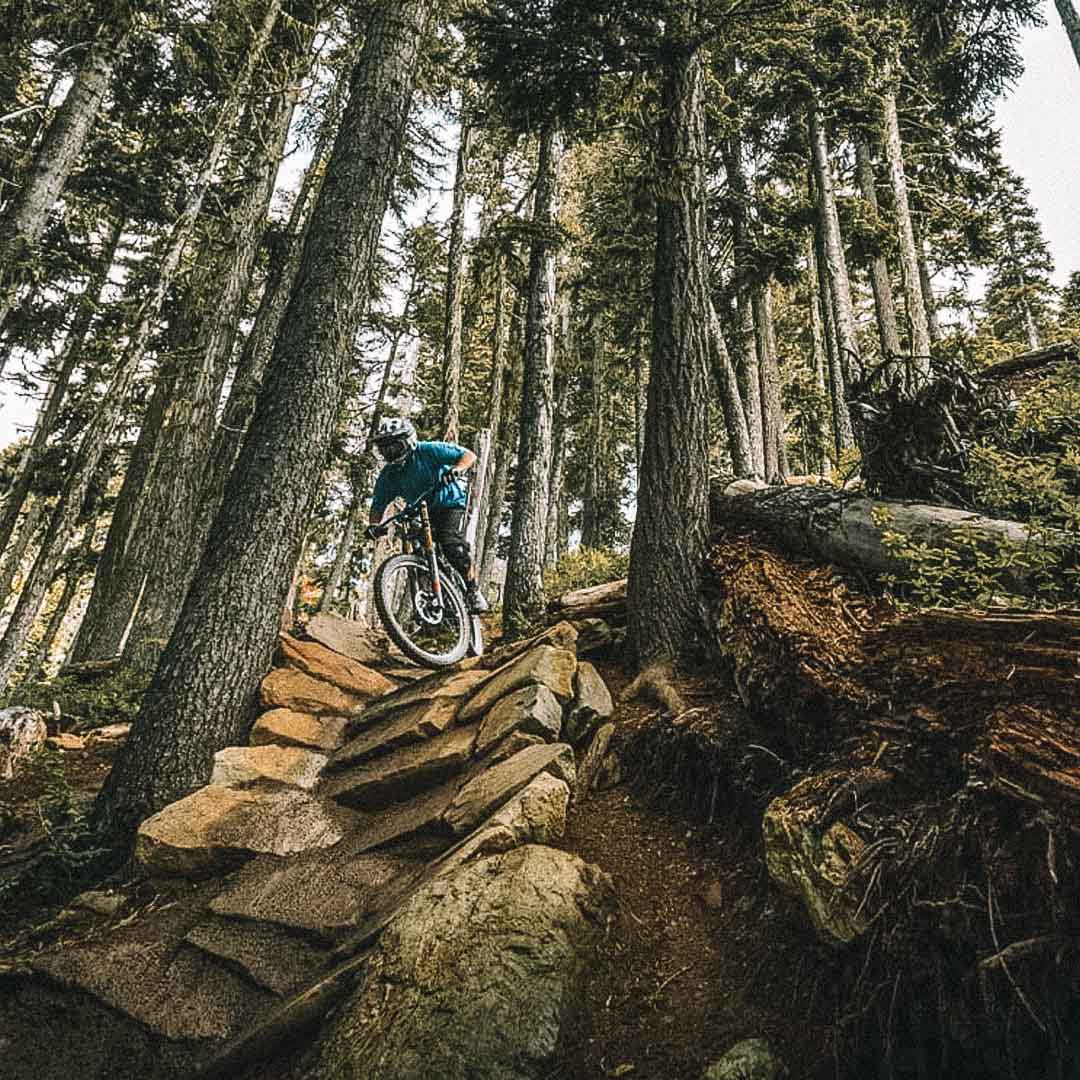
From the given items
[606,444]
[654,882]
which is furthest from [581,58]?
[606,444]

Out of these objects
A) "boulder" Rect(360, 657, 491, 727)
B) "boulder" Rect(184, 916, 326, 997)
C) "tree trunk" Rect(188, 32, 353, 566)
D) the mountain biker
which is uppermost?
"tree trunk" Rect(188, 32, 353, 566)

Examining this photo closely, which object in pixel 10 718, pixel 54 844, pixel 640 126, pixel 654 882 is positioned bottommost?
pixel 54 844

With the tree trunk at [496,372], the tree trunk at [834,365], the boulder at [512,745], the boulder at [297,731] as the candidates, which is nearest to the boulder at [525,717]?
the boulder at [512,745]

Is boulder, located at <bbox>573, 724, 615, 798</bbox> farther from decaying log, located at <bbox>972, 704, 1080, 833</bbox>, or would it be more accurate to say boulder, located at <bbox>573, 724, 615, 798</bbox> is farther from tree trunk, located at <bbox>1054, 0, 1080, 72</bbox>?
tree trunk, located at <bbox>1054, 0, 1080, 72</bbox>

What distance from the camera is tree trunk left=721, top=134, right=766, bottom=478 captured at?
14.0m

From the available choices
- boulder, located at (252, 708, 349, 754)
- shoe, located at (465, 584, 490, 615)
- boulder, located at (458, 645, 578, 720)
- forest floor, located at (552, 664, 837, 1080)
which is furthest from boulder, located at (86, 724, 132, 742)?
forest floor, located at (552, 664, 837, 1080)

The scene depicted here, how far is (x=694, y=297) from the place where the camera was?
225 inches

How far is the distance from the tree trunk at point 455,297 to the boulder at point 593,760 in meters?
9.11

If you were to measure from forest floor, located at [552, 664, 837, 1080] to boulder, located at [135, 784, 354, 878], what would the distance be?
6.21 feet

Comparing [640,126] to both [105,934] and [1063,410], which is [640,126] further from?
[105,934]

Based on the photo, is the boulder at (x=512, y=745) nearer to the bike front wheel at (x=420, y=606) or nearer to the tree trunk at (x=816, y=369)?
the bike front wheel at (x=420, y=606)

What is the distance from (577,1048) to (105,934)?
2.96 meters

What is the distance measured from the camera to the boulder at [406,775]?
437cm

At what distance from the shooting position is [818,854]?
7.80ft
